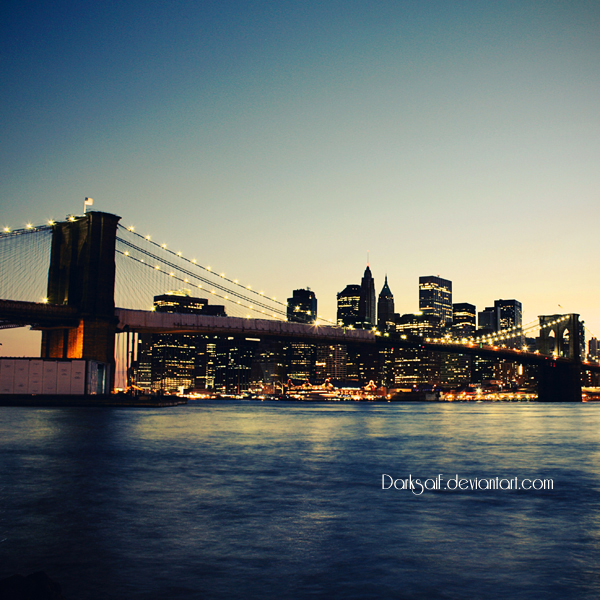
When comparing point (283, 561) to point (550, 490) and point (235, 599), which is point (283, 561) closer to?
point (235, 599)

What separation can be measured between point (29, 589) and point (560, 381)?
12392cm

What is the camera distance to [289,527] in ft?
38.1

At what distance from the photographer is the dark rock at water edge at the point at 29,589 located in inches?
225

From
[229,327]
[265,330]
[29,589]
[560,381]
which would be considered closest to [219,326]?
[229,327]

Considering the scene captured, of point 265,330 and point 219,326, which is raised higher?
point 219,326

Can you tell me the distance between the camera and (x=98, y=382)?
6138cm

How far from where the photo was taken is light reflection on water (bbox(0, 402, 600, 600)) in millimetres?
8078

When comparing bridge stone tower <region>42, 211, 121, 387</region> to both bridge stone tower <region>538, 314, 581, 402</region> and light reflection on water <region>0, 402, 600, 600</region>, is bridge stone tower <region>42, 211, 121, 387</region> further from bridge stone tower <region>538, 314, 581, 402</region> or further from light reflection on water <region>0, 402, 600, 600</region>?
bridge stone tower <region>538, 314, 581, 402</region>

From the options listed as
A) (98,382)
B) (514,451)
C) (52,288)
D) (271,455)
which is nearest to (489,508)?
(271,455)

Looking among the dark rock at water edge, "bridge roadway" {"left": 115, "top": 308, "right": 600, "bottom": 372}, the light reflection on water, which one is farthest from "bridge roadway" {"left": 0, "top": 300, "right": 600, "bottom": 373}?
the dark rock at water edge

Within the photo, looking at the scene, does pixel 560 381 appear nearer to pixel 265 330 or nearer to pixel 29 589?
pixel 265 330

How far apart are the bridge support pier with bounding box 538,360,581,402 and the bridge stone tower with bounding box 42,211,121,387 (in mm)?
81230

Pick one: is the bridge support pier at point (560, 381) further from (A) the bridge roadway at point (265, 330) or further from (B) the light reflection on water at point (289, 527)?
(B) the light reflection on water at point (289, 527)

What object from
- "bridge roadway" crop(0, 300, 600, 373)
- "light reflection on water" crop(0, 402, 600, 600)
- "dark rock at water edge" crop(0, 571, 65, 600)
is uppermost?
"bridge roadway" crop(0, 300, 600, 373)
